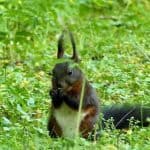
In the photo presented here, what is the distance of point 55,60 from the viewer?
520cm

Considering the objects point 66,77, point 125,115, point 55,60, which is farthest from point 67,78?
point 55,60

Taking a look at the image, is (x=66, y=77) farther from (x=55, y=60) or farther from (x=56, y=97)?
(x=55, y=60)

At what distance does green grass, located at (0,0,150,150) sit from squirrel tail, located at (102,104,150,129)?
9.5 inches

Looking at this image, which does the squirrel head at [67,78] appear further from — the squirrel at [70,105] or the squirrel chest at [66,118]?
the squirrel chest at [66,118]

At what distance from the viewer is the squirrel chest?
20.1ft

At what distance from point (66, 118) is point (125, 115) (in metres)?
0.60

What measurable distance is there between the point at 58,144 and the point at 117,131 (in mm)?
711

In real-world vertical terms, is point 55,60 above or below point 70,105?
above

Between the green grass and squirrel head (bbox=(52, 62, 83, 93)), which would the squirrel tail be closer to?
the green grass

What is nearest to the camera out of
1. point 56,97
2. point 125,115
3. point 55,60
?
point 55,60

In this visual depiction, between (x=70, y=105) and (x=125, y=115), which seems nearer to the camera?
(x=70, y=105)

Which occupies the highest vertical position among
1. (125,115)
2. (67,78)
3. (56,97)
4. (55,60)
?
(55,60)

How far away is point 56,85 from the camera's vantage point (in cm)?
613

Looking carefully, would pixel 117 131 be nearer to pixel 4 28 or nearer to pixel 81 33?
pixel 4 28
